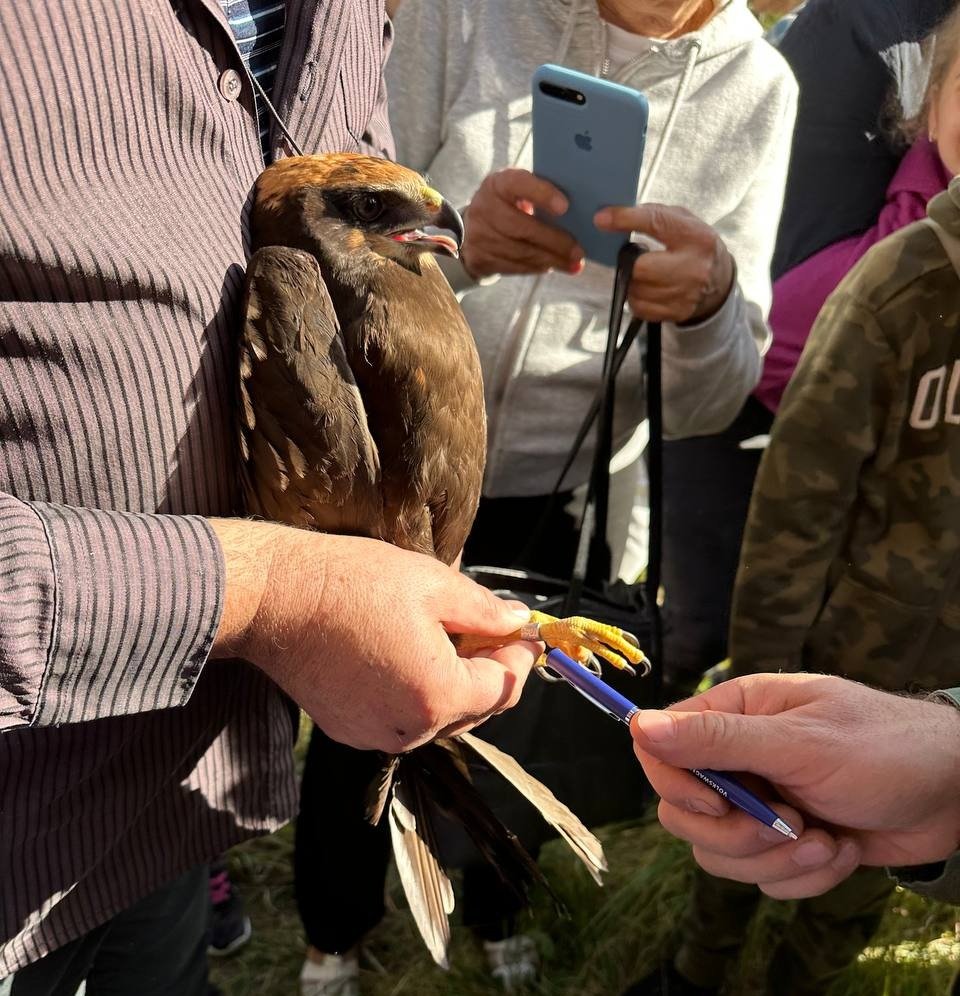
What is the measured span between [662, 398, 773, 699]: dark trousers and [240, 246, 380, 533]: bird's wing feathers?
5.02ft

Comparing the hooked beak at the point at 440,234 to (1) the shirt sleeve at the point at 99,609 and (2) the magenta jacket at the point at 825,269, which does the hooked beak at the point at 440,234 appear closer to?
(1) the shirt sleeve at the point at 99,609

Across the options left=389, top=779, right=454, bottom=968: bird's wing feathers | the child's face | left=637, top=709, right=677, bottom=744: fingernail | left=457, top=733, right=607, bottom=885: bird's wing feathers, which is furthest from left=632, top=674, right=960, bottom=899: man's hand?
the child's face

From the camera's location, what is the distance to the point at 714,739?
1092 mm

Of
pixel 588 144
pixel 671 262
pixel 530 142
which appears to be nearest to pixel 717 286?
pixel 671 262

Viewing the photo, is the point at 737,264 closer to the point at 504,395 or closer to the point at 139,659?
the point at 504,395

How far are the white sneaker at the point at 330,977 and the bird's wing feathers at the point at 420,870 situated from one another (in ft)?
3.85

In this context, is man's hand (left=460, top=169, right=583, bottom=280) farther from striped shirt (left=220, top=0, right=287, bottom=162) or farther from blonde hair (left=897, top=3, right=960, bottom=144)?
blonde hair (left=897, top=3, right=960, bottom=144)

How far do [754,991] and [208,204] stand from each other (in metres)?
2.43

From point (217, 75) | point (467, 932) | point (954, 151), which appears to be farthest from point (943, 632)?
point (217, 75)

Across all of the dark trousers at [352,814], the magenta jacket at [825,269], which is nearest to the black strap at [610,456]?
the dark trousers at [352,814]

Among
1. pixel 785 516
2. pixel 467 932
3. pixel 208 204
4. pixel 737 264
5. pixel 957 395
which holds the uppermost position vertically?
pixel 208 204

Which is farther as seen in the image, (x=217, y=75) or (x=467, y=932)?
(x=467, y=932)

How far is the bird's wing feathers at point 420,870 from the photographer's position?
1.48 m

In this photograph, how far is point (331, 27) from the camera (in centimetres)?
117
